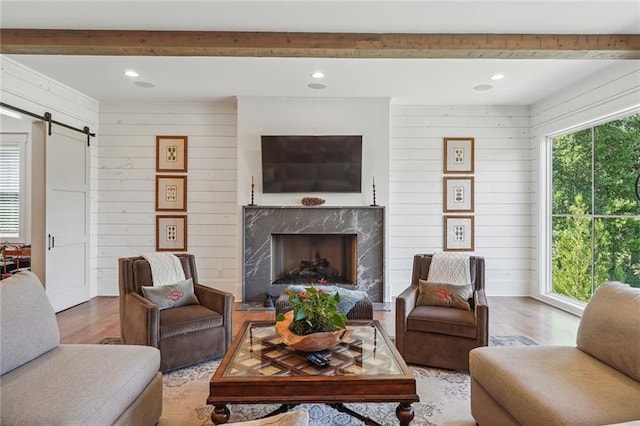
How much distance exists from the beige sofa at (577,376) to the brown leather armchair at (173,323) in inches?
79.3

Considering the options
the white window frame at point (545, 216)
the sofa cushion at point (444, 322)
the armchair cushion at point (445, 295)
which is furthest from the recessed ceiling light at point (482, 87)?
the sofa cushion at point (444, 322)

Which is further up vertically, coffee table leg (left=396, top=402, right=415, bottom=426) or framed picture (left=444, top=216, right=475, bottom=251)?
framed picture (left=444, top=216, right=475, bottom=251)

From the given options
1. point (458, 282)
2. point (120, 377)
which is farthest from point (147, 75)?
point (458, 282)

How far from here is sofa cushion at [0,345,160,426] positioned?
1408mm

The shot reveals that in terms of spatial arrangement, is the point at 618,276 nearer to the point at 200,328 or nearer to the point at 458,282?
the point at 458,282

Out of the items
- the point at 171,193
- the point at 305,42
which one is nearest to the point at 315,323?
the point at 305,42

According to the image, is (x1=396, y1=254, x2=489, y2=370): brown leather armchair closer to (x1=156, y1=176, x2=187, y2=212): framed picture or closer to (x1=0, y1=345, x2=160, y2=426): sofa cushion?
(x1=0, y1=345, x2=160, y2=426): sofa cushion

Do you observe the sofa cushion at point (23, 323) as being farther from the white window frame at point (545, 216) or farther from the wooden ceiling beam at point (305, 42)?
the white window frame at point (545, 216)

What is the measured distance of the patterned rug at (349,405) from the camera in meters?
2.16

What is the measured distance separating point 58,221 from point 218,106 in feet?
8.66

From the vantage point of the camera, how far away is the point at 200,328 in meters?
2.91

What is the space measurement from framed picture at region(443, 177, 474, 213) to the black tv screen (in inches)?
58.1

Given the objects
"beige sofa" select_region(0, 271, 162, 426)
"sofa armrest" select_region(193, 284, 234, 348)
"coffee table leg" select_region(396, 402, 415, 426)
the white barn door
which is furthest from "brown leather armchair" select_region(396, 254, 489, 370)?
the white barn door

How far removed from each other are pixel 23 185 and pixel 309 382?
671 centimetres
